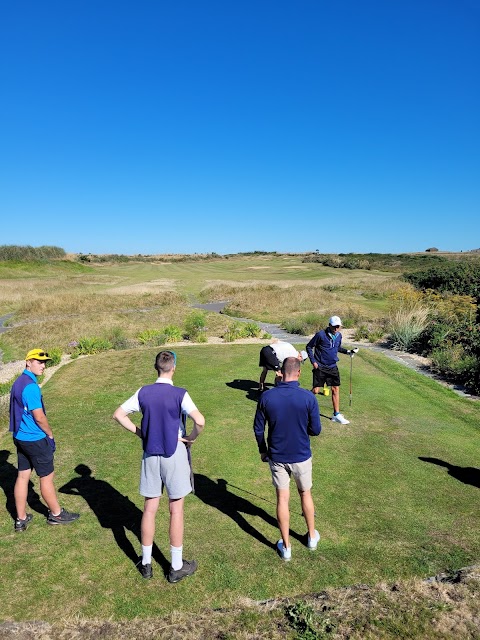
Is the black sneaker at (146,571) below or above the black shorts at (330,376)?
below

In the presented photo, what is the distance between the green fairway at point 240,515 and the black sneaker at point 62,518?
10cm

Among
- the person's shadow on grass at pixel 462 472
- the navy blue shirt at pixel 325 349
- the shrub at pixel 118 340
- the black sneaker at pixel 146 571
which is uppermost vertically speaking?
the navy blue shirt at pixel 325 349

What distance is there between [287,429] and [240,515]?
1.82m

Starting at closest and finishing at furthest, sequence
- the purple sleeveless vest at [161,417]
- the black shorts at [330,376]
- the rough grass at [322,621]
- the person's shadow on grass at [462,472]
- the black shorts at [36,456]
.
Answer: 1. the rough grass at [322,621]
2. the purple sleeveless vest at [161,417]
3. the black shorts at [36,456]
4. the person's shadow on grass at [462,472]
5. the black shorts at [330,376]

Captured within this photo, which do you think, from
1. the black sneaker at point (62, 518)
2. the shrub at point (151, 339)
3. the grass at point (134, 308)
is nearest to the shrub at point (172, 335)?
the shrub at point (151, 339)

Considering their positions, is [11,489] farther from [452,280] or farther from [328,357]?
[452,280]

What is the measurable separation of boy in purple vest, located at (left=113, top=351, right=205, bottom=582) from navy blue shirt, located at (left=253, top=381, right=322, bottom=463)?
766 mm

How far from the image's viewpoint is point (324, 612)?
3934 millimetres

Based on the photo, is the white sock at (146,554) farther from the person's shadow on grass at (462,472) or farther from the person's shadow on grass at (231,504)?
the person's shadow on grass at (462,472)

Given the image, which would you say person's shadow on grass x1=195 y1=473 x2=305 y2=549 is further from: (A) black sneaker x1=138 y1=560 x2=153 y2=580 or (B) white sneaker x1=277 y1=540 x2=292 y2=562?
(A) black sneaker x1=138 y1=560 x2=153 y2=580

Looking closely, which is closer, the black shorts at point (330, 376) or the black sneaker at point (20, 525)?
the black sneaker at point (20, 525)

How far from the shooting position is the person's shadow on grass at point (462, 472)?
675cm

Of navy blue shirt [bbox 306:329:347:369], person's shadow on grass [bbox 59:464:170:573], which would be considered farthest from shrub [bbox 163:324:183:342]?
person's shadow on grass [bbox 59:464:170:573]

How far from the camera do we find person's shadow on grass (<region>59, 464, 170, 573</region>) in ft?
16.2
